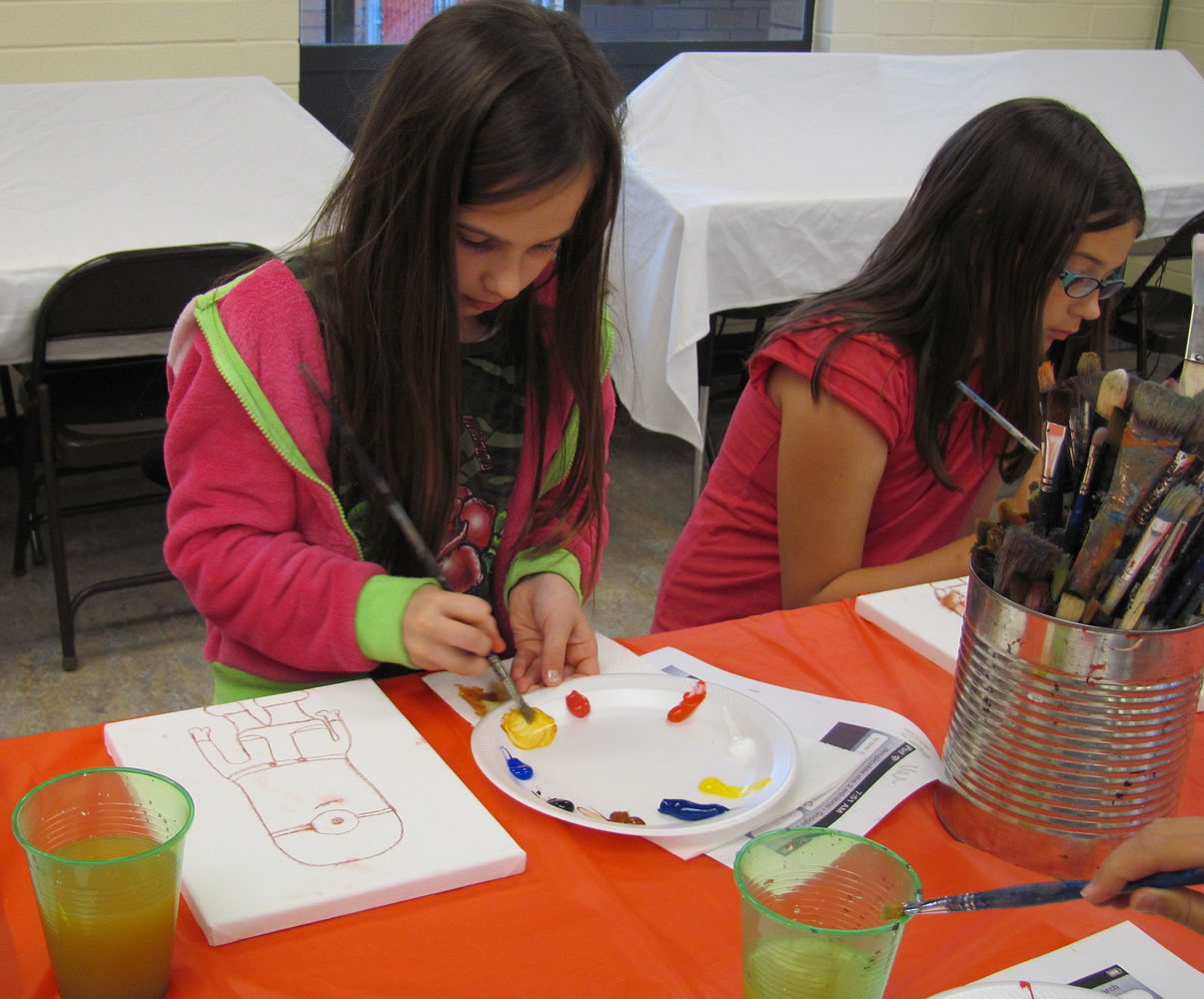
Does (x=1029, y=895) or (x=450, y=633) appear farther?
(x=450, y=633)

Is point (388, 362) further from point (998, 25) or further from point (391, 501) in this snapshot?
point (998, 25)

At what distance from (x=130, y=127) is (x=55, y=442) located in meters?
0.92

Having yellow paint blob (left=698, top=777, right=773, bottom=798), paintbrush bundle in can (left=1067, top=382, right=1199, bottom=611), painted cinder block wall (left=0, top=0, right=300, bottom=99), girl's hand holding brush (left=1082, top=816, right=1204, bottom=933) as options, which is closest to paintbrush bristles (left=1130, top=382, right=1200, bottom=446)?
paintbrush bundle in can (left=1067, top=382, right=1199, bottom=611)

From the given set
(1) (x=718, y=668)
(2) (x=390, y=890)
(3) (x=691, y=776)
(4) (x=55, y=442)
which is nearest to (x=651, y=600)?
(4) (x=55, y=442)

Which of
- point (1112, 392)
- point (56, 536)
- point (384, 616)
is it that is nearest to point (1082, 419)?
point (1112, 392)

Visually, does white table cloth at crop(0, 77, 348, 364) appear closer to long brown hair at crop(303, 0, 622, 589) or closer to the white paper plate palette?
long brown hair at crop(303, 0, 622, 589)

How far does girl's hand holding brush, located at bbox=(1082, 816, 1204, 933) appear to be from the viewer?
0.61m

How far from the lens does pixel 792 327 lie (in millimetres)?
1348

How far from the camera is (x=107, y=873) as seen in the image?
23.3 inches

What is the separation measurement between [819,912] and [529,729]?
31cm

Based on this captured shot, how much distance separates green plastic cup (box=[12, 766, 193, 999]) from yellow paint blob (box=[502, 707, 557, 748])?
304 mm

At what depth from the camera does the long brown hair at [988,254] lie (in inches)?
49.6

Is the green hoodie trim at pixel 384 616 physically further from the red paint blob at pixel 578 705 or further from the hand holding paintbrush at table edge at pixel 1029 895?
the hand holding paintbrush at table edge at pixel 1029 895

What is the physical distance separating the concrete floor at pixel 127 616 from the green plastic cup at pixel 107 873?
1.46 meters
